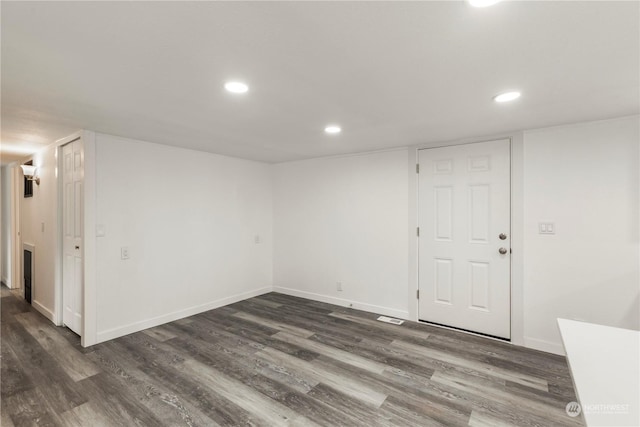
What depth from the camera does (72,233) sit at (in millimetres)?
3320

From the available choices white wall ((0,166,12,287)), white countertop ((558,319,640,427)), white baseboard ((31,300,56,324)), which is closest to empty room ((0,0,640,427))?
white countertop ((558,319,640,427))

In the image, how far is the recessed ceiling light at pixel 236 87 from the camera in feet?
6.31

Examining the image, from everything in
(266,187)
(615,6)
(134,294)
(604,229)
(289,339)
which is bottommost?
(289,339)

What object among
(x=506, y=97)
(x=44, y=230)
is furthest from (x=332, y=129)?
(x=44, y=230)

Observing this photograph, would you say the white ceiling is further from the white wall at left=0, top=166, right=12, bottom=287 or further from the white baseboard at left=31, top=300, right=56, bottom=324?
the white wall at left=0, top=166, right=12, bottom=287

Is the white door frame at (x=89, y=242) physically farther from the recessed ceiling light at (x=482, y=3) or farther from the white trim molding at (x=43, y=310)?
the recessed ceiling light at (x=482, y=3)

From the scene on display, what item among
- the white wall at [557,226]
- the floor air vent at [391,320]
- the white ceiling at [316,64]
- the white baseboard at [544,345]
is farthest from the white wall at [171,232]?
the white baseboard at [544,345]

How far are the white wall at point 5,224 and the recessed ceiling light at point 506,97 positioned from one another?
300 inches

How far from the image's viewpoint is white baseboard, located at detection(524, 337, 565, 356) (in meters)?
2.85

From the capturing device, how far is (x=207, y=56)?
1.58 meters

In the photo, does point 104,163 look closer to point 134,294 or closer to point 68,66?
point 134,294

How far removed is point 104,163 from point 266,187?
7.70 feet

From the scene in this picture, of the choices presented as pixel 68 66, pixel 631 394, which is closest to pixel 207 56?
pixel 68 66

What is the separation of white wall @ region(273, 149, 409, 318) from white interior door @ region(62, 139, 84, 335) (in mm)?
2673
